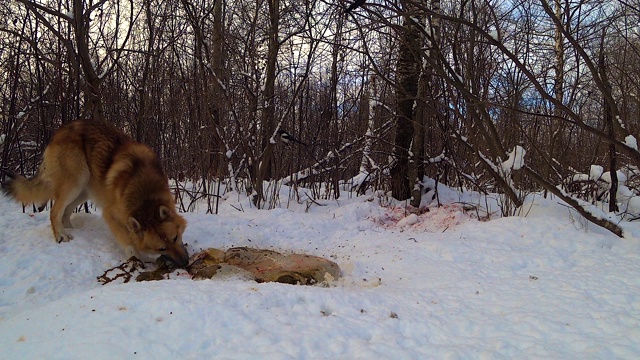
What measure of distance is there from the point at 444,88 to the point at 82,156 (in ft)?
19.4

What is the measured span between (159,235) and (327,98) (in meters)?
6.21

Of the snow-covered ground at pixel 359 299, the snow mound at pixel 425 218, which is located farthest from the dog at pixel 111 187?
the snow mound at pixel 425 218

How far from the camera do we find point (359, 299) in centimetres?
317

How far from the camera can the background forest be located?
636 centimetres

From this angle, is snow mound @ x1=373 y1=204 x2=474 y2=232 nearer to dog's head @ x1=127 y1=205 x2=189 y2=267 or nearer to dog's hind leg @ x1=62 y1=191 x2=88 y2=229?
dog's head @ x1=127 y1=205 x2=189 y2=267

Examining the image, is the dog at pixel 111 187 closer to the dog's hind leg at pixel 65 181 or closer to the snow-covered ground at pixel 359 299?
the dog's hind leg at pixel 65 181

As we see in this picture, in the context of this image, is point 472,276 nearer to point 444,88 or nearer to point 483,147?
point 444,88

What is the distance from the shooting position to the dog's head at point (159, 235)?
435 centimetres

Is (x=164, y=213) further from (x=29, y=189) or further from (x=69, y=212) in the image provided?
(x=29, y=189)

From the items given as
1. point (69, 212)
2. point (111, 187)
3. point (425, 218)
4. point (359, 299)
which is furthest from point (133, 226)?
point (425, 218)

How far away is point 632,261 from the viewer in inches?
163

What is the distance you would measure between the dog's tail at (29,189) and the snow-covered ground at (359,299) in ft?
1.26

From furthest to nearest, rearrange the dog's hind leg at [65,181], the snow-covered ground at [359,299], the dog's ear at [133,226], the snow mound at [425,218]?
1. the snow mound at [425,218]
2. the dog's hind leg at [65,181]
3. the dog's ear at [133,226]
4. the snow-covered ground at [359,299]

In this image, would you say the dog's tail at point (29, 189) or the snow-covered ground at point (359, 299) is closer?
the snow-covered ground at point (359, 299)
